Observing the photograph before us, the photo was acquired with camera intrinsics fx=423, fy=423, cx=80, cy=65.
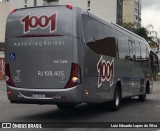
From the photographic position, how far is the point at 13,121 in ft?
40.7

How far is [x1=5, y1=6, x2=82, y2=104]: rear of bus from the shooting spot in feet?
40.1

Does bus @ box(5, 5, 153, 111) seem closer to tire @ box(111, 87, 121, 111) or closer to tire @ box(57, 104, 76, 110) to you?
tire @ box(57, 104, 76, 110)

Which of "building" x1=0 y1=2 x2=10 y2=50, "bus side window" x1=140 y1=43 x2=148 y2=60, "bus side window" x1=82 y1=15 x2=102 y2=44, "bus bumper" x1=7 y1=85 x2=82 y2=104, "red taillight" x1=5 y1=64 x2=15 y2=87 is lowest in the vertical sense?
"bus bumper" x1=7 y1=85 x2=82 y2=104

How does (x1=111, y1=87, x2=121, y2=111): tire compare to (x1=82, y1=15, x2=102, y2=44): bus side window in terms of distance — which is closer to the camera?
(x1=82, y1=15, x2=102, y2=44): bus side window

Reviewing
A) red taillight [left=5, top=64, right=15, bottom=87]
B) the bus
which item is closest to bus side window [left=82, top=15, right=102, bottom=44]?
the bus

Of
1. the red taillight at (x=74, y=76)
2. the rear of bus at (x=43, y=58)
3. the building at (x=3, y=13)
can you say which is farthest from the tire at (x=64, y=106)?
the building at (x=3, y=13)

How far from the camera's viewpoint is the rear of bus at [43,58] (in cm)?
1221

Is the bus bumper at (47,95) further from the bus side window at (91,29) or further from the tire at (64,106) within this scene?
the tire at (64,106)

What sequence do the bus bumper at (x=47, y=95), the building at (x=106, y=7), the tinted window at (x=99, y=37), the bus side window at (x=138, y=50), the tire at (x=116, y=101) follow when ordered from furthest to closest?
the building at (x=106, y=7), the bus side window at (x=138, y=50), the tire at (x=116, y=101), the tinted window at (x=99, y=37), the bus bumper at (x=47, y=95)

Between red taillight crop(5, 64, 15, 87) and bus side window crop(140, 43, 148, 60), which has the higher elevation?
bus side window crop(140, 43, 148, 60)

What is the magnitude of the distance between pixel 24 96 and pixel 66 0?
115m

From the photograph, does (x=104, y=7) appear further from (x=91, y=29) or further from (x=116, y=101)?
(x=91, y=29)

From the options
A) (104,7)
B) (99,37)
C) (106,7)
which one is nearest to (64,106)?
(99,37)

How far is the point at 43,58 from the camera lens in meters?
12.5
